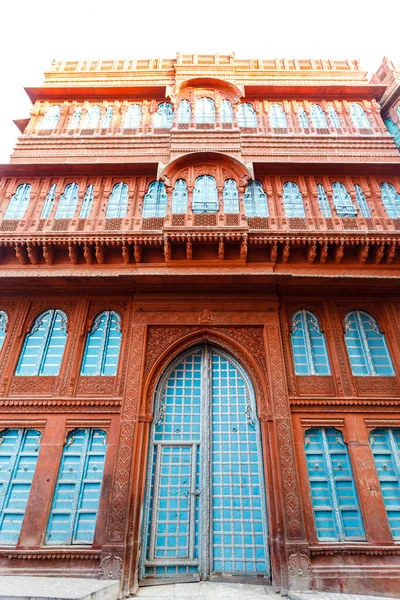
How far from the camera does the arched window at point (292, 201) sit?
983 centimetres

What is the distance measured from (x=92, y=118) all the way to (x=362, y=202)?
29.3 feet

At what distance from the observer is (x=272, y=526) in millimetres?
6703

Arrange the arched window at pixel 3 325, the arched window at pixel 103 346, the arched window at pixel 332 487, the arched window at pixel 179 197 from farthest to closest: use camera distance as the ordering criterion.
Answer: the arched window at pixel 179 197 → the arched window at pixel 3 325 → the arched window at pixel 103 346 → the arched window at pixel 332 487

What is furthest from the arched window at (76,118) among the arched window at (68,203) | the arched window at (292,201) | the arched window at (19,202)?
the arched window at (292,201)

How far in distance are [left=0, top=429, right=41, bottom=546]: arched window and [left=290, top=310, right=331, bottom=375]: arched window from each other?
232 inches

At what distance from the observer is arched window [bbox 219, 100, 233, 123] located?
1171 cm

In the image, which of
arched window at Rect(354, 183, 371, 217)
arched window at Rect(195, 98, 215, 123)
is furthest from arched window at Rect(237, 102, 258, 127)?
arched window at Rect(354, 183, 371, 217)

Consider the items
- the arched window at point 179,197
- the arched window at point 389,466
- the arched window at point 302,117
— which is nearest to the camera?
the arched window at point 389,466

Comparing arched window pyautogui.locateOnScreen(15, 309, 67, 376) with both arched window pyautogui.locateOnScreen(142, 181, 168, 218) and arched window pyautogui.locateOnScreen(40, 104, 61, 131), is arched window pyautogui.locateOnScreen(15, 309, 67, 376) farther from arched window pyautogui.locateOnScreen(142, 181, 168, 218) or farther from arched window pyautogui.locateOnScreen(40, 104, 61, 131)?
arched window pyautogui.locateOnScreen(40, 104, 61, 131)

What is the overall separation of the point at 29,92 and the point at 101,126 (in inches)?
111

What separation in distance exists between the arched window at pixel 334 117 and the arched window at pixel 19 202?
9.59m

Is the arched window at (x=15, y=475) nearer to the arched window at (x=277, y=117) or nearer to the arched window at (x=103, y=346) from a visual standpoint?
the arched window at (x=103, y=346)

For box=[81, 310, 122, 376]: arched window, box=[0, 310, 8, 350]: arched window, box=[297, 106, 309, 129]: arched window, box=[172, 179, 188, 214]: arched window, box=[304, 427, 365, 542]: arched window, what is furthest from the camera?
box=[297, 106, 309, 129]: arched window

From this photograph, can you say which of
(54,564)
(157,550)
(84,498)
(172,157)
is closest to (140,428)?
(84,498)
